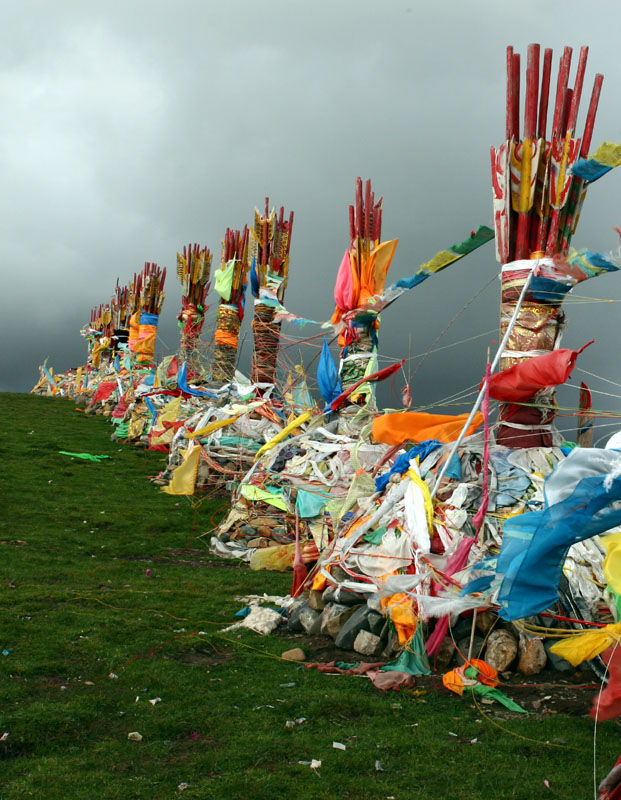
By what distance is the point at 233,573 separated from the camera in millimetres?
11719

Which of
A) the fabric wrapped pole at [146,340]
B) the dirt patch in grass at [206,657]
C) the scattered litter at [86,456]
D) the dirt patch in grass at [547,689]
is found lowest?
the dirt patch in grass at [206,657]

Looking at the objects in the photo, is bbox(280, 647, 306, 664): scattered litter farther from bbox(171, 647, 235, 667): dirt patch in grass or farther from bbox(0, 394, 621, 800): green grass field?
bbox(171, 647, 235, 667): dirt patch in grass

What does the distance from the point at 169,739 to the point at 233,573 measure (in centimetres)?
632

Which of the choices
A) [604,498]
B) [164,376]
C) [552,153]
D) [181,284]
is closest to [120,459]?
[164,376]

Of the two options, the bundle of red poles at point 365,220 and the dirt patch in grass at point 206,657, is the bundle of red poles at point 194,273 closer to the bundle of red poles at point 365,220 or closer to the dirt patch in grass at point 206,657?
the bundle of red poles at point 365,220

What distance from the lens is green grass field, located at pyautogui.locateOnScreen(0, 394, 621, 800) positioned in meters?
4.64

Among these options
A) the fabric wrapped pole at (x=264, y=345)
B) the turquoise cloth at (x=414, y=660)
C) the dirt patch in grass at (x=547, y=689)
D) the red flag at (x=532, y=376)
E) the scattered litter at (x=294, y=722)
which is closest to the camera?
the scattered litter at (x=294, y=722)

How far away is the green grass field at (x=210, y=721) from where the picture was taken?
464cm

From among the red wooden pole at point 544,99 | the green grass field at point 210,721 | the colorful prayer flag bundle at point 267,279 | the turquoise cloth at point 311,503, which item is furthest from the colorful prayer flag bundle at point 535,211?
the colorful prayer flag bundle at point 267,279

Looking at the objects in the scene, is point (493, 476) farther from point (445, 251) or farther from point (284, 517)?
point (284, 517)

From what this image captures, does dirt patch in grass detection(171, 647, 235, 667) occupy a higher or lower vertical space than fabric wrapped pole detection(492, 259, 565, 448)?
lower

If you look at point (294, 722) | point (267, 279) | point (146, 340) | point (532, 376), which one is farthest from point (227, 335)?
point (294, 722)

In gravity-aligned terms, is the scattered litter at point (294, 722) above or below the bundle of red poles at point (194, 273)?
below

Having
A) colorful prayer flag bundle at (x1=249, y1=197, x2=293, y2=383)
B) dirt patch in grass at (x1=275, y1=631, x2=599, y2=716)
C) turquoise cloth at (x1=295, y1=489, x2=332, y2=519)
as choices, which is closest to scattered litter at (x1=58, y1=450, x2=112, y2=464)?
colorful prayer flag bundle at (x1=249, y1=197, x2=293, y2=383)
